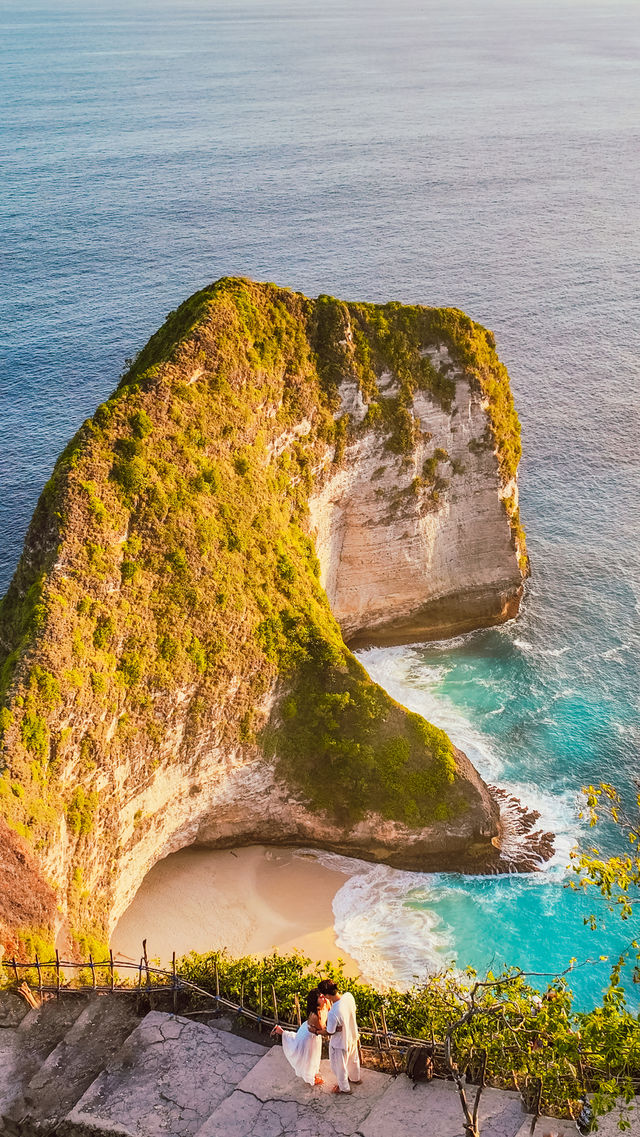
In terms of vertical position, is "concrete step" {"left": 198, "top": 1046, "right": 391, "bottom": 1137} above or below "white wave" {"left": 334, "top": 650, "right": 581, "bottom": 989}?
above

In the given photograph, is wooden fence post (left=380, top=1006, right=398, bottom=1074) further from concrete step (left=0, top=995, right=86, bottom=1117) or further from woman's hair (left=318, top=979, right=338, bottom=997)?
concrete step (left=0, top=995, right=86, bottom=1117)

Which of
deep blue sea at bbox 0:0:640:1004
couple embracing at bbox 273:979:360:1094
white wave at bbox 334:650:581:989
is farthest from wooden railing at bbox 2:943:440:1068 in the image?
deep blue sea at bbox 0:0:640:1004

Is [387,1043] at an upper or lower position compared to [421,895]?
upper

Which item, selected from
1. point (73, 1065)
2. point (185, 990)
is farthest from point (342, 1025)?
point (73, 1065)

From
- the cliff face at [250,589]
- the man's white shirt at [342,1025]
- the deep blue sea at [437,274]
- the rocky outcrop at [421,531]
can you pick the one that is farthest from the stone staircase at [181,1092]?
the rocky outcrop at [421,531]

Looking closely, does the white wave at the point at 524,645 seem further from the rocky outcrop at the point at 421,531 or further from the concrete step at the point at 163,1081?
the concrete step at the point at 163,1081

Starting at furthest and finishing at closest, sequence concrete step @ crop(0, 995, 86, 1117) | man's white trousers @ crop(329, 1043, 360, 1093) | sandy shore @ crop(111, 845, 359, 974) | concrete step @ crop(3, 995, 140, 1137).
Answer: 1. sandy shore @ crop(111, 845, 359, 974)
2. concrete step @ crop(0, 995, 86, 1117)
3. concrete step @ crop(3, 995, 140, 1137)
4. man's white trousers @ crop(329, 1043, 360, 1093)

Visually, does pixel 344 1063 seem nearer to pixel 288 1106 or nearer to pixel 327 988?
pixel 288 1106
